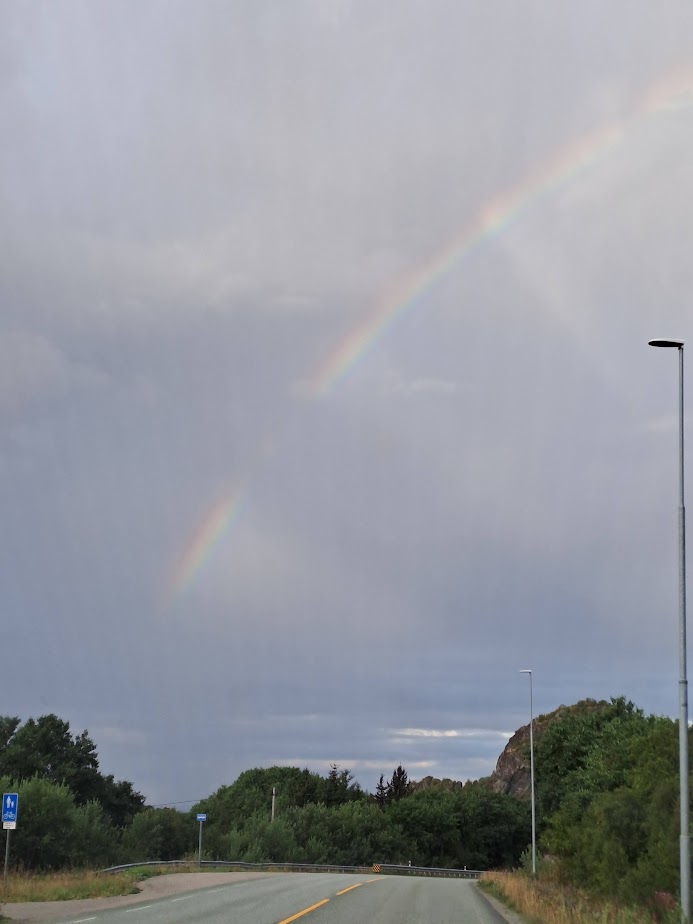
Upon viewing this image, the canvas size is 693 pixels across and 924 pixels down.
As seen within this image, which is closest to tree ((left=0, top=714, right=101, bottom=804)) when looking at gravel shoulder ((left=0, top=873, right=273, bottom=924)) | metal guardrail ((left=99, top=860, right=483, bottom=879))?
metal guardrail ((left=99, top=860, right=483, bottom=879))

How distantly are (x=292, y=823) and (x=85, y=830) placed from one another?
46147 mm

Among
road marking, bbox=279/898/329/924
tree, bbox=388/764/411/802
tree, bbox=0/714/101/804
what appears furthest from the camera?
tree, bbox=388/764/411/802

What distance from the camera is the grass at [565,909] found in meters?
18.4

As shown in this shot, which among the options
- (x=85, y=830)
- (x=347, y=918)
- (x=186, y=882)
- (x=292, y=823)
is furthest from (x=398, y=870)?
(x=347, y=918)

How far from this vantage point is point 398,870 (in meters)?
91.2

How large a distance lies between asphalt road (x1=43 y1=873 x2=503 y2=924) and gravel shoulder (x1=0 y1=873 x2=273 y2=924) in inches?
29.2

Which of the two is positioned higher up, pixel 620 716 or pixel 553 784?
pixel 620 716

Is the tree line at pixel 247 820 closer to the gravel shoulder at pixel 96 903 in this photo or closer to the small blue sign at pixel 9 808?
the gravel shoulder at pixel 96 903

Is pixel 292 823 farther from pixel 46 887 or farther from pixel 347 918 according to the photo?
pixel 347 918

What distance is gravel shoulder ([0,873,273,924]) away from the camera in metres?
23.3

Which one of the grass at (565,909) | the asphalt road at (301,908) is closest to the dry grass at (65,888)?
the asphalt road at (301,908)

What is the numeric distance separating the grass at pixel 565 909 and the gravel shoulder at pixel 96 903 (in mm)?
10835

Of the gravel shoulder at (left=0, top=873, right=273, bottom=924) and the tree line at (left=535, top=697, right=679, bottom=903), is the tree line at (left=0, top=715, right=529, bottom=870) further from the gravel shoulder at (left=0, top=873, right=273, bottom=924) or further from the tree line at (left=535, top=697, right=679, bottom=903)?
the tree line at (left=535, top=697, right=679, bottom=903)

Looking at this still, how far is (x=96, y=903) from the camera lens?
28.5m
